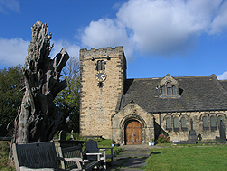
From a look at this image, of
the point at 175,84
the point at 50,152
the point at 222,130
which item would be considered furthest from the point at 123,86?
the point at 50,152

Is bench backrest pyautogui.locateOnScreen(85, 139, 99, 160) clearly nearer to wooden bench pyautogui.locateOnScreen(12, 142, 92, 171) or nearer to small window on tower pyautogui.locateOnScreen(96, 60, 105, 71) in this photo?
wooden bench pyautogui.locateOnScreen(12, 142, 92, 171)

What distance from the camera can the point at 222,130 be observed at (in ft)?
65.3

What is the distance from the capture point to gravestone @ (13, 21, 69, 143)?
686cm

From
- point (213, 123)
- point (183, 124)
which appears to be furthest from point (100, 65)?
point (213, 123)

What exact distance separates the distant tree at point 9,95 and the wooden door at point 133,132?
15851mm

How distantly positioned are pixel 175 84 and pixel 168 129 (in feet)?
19.1

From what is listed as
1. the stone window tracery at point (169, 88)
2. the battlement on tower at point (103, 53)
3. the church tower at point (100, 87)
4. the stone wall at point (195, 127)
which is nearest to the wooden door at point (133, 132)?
the stone wall at point (195, 127)

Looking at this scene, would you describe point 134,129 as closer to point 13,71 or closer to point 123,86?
point 123,86

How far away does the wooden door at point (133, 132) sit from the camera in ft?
71.6

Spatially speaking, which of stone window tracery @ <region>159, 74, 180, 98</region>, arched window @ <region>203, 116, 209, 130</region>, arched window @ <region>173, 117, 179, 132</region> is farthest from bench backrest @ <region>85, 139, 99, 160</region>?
stone window tracery @ <region>159, 74, 180, 98</region>

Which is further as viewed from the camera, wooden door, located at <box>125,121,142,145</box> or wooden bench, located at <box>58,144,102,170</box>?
wooden door, located at <box>125,121,142,145</box>

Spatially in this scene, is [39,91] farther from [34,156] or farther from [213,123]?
[213,123]

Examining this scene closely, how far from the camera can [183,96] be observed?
82.6ft

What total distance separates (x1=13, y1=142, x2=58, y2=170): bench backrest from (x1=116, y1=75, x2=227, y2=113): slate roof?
1798cm
